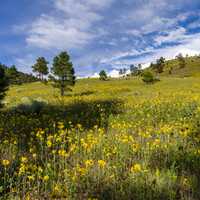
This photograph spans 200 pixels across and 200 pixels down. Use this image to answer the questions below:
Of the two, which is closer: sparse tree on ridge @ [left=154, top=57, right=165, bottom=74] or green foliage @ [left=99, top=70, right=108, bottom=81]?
green foliage @ [left=99, top=70, right=108, bottom=81]

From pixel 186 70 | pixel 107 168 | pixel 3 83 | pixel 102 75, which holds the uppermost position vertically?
pixel 186 70

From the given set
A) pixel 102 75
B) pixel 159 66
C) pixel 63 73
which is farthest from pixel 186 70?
pixel 63 73

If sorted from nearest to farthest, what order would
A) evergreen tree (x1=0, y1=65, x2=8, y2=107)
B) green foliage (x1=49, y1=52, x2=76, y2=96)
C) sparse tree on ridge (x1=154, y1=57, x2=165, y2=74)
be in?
evergreen tree (x1=0, y1=65, x2=8, y2=107) < green foliage (x1=49, y1=52, x2=76, y2=96) < sparse tree on ridge (x1=154, y1=57, x2=165, y2=74)

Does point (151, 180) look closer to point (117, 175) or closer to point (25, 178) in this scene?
point (117, 175)

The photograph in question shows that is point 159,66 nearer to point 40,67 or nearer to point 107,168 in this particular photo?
point 40,67

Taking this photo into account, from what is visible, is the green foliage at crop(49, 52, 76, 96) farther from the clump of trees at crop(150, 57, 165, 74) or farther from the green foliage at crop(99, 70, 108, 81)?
the clump of trees at crop(150, 57, 165, 74)

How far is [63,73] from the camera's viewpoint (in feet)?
135

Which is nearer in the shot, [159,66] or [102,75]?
[102,75]

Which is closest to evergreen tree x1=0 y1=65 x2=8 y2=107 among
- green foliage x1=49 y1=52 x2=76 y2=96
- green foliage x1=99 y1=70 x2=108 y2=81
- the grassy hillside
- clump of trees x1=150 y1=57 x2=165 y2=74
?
green foliage x1=49 y1=52 x2=76 y2=96

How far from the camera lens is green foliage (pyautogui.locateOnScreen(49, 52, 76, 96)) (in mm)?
40656

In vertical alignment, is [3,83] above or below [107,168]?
above

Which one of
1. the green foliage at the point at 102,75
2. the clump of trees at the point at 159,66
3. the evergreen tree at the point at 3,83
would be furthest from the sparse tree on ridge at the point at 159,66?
the evergreen tree at the point at 3,83

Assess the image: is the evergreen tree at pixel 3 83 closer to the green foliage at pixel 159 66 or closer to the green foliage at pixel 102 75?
the green foliage at pixel 102 75

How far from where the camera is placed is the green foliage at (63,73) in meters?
40.7
